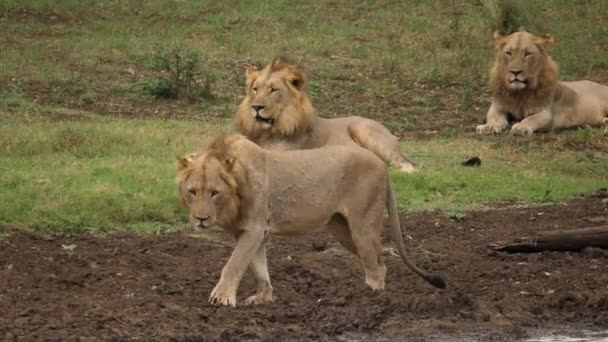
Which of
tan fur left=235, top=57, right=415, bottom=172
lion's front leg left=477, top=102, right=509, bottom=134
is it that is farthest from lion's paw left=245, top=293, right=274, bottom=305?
lion's front leg left=477, top=102, right=509, bottom=134

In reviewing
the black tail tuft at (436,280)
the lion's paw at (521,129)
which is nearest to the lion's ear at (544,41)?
the lion's paw at (521,129)

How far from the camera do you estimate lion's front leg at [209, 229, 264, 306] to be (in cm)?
818

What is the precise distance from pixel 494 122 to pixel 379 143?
3.46 m

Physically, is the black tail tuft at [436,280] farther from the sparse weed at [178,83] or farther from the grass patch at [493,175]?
the sparse weed at [178,83]

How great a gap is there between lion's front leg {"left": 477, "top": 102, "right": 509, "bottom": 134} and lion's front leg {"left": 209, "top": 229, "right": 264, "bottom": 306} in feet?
24.5

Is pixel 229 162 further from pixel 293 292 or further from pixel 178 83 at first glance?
pixel 178 83

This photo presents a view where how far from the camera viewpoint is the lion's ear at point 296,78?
38.0 ft

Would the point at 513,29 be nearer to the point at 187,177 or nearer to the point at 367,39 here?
the point at 367,39

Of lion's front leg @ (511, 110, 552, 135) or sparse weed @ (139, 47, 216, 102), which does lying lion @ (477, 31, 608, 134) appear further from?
sparse weed @ (139, 47, 216, 102)

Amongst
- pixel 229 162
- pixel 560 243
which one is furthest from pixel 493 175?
pixel 229 162

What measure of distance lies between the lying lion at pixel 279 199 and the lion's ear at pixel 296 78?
2743 mm

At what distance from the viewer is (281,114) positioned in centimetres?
1168

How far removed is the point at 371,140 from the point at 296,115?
92cm

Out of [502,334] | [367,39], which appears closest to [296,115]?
[502,334]
